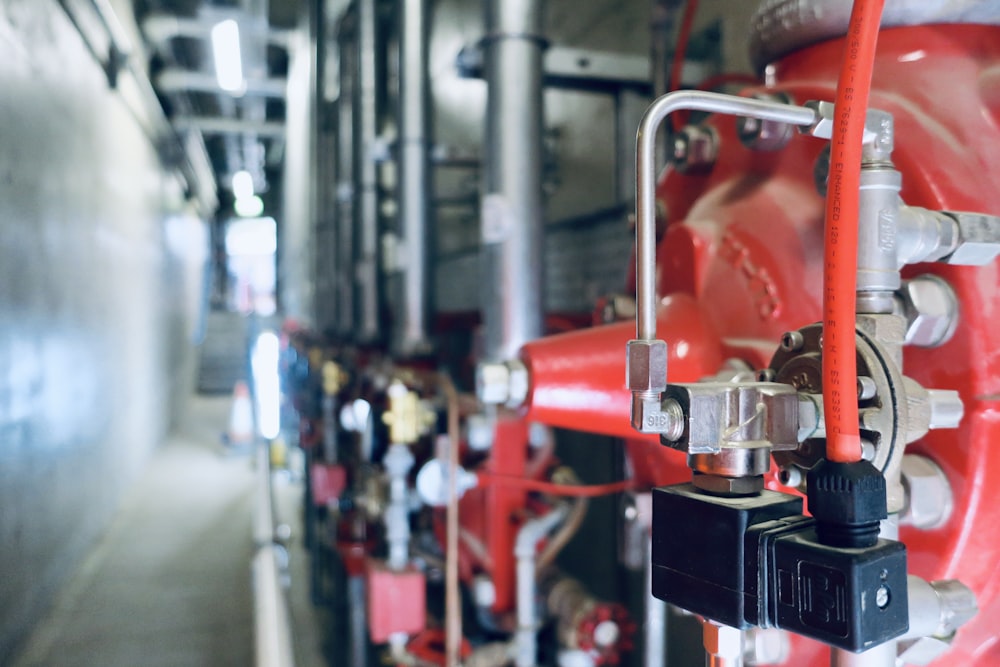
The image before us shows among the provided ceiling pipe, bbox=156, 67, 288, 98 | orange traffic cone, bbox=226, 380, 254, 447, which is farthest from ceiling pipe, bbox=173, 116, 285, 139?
orange traffic cone, bbox=226, 380, 254, 447

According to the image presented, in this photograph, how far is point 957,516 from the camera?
0.54 metres

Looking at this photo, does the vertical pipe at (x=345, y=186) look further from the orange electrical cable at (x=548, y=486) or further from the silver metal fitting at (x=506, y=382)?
the silver metal fitting at (x=506, y=382)

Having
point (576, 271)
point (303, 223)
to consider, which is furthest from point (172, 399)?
point (576, 271)

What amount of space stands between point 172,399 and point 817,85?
608cm

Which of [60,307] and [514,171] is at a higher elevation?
[514,171]

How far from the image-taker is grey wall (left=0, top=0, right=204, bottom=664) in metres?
1.89

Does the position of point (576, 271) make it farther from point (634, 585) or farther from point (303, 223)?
point (303, 223)

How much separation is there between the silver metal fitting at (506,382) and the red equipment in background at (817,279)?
0.05 feet

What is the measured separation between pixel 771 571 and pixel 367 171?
2.23m

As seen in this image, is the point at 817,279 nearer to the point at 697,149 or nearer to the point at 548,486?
the point at 697,149

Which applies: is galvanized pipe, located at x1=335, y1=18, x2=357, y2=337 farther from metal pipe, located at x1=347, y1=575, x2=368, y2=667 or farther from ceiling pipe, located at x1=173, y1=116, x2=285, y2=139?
ceiling pipe, located at x1=173, y1=116, x2=285, y2=139

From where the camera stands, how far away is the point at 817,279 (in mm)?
625

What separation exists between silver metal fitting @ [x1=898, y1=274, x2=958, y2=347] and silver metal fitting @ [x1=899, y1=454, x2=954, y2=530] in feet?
0.31

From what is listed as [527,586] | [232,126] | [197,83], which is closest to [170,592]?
[527,586]
